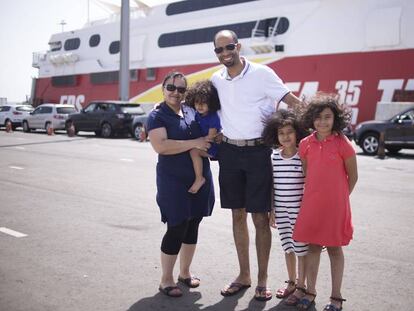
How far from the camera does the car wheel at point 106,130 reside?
2067cm

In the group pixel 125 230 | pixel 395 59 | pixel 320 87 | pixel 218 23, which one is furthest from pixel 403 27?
pixel 125 230

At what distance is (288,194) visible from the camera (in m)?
3.54

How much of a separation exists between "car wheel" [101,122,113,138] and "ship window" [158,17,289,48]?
322 inches

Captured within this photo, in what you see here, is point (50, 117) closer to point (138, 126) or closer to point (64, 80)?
point (138, 126)

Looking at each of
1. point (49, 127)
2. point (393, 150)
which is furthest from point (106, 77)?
point (393, 150)

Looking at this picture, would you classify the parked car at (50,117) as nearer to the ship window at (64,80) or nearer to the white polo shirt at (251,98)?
the ship window at (64,80)

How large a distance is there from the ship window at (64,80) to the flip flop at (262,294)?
111 ft

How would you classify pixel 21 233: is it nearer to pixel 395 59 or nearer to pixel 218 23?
pixel 395 59

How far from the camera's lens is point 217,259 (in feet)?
14.8

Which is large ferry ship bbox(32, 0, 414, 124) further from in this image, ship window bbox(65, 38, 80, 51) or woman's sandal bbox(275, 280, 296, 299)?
woman's sandal bbox(275, 280, 296, 299)

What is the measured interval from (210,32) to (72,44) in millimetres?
14763

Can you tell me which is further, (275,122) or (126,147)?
(126,147)

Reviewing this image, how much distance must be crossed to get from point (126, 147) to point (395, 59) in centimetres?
1081

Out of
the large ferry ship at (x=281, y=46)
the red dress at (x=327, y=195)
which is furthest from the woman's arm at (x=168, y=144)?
the large ferry ship at (x=281, y=46)
